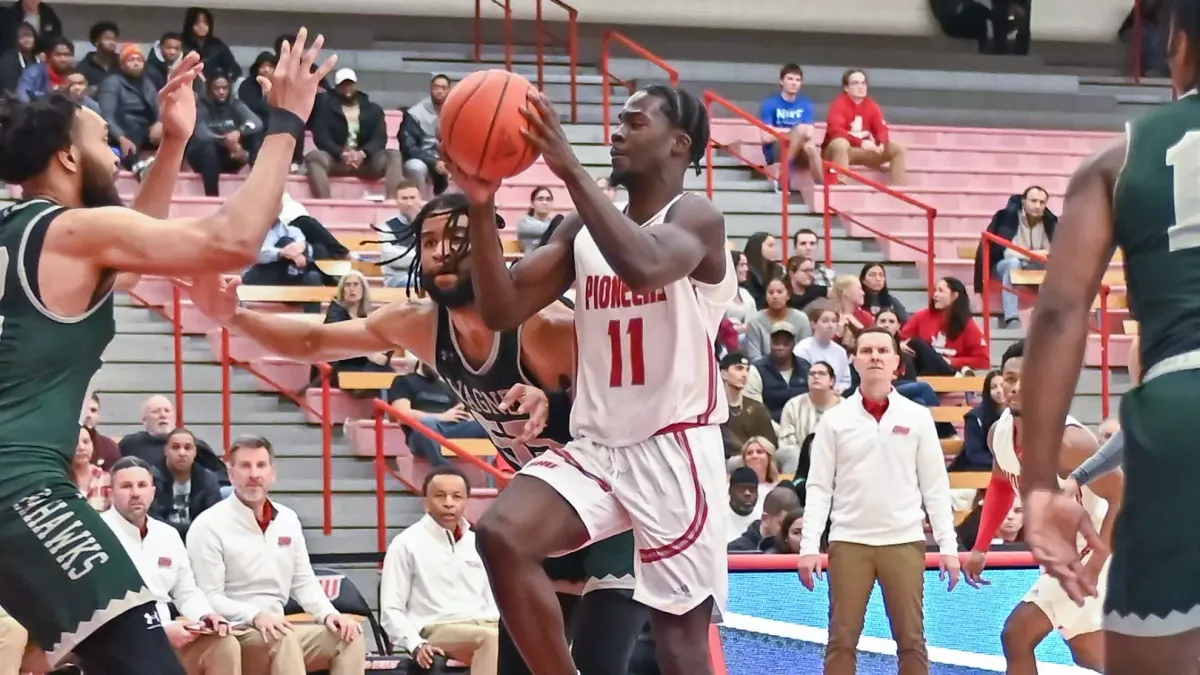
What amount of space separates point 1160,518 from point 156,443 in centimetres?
787

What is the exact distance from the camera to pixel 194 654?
27.4 feet

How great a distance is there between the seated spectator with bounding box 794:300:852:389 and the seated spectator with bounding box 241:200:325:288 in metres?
3.54

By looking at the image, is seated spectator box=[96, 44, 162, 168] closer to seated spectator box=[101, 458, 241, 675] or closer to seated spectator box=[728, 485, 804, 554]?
seated spectator box=[101, 458, 241, 675]

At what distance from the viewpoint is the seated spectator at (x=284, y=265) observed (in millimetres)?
12797

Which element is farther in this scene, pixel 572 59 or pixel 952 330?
pixel 572 59

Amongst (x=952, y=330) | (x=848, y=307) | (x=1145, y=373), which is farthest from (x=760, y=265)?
(x=1145, y=373)

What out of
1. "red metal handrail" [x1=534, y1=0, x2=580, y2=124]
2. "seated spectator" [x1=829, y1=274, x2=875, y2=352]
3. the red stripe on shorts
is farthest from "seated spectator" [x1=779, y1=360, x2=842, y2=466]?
the red stripe on shorts

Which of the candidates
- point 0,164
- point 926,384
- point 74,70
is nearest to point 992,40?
point 926,384

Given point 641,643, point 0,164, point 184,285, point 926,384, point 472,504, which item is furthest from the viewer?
point 926,384

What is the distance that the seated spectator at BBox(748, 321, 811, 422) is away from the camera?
12383 mm

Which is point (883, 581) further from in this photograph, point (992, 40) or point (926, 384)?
point (992, 40)

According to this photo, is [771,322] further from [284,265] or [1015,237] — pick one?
[284,265]

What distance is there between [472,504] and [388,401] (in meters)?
1.09

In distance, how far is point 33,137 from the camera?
440 centimetres
